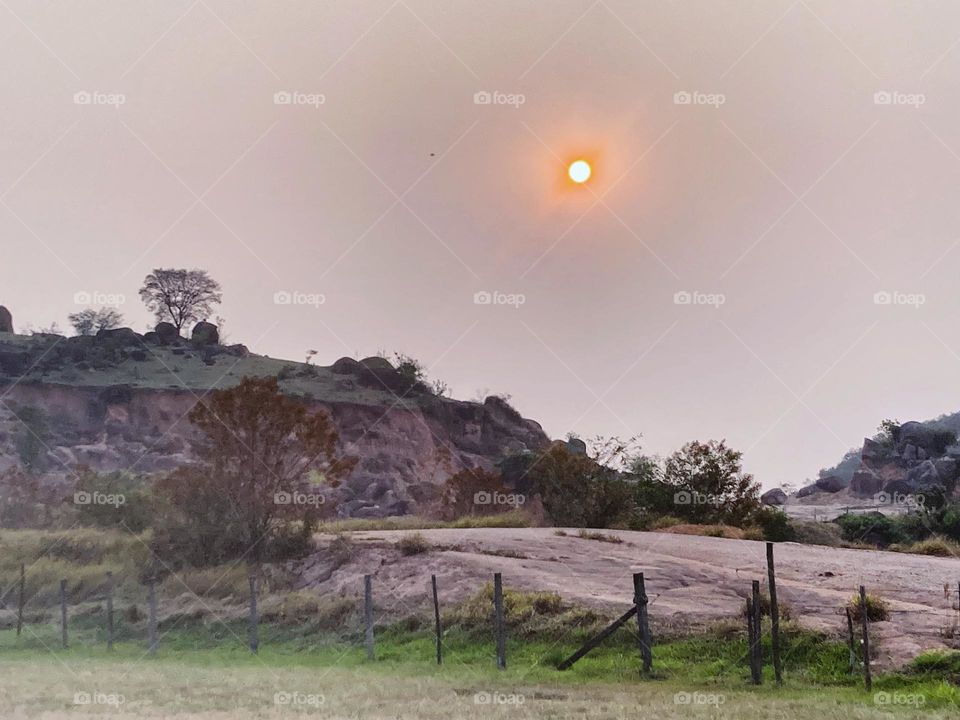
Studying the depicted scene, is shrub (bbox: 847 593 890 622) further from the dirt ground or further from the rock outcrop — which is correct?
the rock outcrop

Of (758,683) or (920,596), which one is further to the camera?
(920,596)

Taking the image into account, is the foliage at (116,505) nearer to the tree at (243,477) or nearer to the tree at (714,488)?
the tree at (243,477)

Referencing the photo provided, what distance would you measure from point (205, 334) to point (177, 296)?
20.6ft

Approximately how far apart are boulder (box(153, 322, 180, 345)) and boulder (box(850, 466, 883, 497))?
5426 cm

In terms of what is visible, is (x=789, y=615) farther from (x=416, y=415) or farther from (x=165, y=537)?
(x=416, y=415)

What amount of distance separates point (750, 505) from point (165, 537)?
25.0m

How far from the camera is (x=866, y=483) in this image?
64125 mm

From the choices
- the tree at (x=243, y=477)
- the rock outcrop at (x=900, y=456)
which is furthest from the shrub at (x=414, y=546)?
the rock outcrop at (x=900, y=456)

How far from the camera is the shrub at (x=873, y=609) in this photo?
695 inches

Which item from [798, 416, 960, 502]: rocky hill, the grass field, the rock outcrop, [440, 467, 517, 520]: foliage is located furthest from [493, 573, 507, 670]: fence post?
the rock outcrop

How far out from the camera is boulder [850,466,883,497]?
2482 inches

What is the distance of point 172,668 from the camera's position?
1859 centimetres

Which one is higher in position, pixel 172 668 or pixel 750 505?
pixel 750 505

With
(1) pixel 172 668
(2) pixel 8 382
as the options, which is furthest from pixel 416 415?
(1) pixel 172 668
